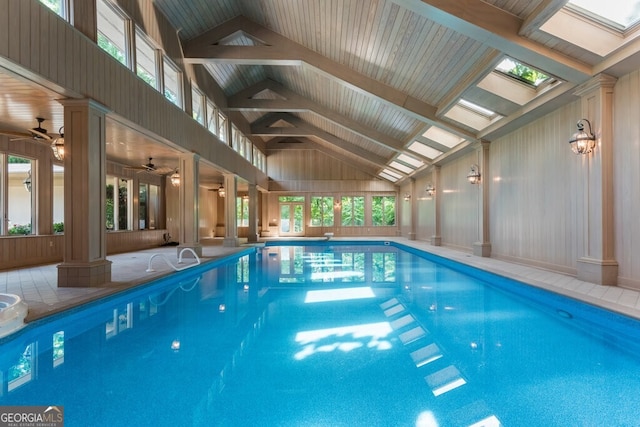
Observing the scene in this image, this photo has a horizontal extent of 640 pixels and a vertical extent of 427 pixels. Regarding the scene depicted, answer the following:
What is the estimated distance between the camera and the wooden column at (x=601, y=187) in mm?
4535

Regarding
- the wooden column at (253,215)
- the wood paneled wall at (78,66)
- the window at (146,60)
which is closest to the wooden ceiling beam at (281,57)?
the wood paneled wall at (78,66)

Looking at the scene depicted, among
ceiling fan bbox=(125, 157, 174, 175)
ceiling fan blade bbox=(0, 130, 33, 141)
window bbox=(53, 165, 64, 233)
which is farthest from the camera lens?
ceiling fan bbox=(125, 157, 174, 175)

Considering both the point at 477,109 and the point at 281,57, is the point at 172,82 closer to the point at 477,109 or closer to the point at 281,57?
the point at 281,57

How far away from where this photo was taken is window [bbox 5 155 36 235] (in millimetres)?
6781

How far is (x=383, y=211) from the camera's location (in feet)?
59.3

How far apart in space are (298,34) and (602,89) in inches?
212

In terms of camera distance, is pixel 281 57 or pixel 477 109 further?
pixel 281 57

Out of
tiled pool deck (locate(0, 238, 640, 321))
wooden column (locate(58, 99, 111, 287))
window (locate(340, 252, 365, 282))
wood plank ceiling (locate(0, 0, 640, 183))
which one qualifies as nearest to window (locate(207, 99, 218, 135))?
wood plank ceiling (locate(0, 0, 640, 183))

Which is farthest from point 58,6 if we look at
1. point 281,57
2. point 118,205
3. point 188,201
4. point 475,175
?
point 475,175

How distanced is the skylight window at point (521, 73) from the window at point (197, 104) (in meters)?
6.62

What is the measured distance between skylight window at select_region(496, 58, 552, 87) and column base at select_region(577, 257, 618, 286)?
2.86 meters

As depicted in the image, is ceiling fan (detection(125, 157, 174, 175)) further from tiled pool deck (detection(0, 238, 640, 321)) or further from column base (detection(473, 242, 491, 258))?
column base (detection(473, 242, 491, 258))

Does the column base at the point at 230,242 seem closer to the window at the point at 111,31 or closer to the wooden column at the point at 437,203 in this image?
the wooden column at the point at 437,203

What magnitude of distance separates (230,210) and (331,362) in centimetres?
972
